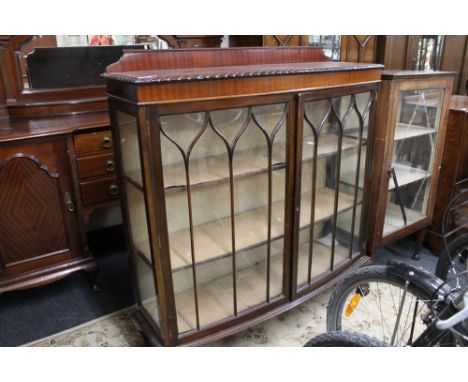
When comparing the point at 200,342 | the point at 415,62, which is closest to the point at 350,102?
the point at 200,342

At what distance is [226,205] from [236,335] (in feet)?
1.83

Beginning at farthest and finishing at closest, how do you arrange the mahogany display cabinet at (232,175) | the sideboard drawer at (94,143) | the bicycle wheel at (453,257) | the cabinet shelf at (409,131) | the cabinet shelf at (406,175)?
the cabinet shelf at (406,175), the cabinet shelf at (409,131), the sideboard drawer at (94,143), the bicycle wheel at (453,257), the mahogany display cabinet at (232,175)

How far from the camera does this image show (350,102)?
4.44 ft

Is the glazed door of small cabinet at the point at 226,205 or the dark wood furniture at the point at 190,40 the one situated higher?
the dark wood furniture at the point at 190,40

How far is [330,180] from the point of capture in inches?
57.8

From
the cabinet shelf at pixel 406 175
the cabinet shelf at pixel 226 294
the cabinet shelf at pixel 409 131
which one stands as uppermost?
the cabinet shelf at pixel 409 131

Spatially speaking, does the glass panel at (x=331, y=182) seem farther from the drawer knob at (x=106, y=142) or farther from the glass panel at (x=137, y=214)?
the drawer knob at (x=106, y=142)

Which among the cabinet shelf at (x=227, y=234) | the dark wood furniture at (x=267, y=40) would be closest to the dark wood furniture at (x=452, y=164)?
the dark wood furniture at (x=267, y=40)

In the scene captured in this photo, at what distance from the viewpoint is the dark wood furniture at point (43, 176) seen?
147 centimetres

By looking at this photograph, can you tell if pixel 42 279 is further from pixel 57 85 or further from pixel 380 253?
pixel 380 253

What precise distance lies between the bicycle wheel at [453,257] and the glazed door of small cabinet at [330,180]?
0.32 metres

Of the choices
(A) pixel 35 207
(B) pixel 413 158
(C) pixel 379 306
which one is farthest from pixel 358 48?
(A) pixel 35 207

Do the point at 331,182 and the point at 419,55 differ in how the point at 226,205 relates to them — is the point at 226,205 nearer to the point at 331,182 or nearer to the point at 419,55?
the point at 331,182

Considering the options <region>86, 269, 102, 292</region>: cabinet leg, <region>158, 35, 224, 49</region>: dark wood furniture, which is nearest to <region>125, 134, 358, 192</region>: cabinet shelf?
<region>86, 269, 102, 292</region>: cabinet leg
